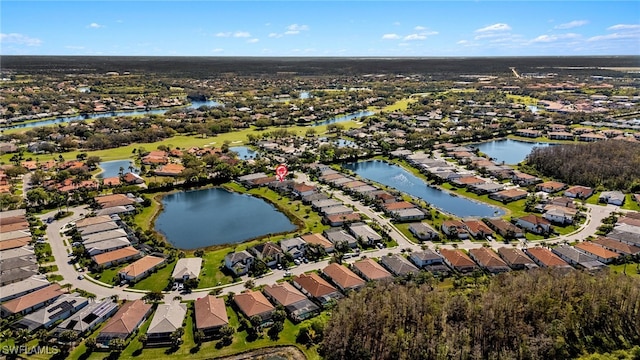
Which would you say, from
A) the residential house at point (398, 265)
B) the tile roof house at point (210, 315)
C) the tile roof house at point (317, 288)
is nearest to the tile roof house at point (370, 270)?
the residential house at point (398, 265)

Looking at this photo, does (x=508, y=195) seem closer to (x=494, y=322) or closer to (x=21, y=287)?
(x=494, y=322)

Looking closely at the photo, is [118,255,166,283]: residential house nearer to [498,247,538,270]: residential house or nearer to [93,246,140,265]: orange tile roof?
[93,246,140,265]: orange tile roof

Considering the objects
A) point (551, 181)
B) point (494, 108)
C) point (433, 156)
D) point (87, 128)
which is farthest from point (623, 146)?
point (87, 128)

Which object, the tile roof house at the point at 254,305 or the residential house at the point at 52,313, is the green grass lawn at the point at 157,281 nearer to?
the residential house at the point at 52,313

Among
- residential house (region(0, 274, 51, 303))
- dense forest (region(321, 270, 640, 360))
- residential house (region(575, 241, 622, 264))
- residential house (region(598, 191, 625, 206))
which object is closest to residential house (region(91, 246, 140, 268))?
residential house (region(0, 274, 51, 303))

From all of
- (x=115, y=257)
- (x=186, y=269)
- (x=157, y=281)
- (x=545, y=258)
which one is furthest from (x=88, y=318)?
(x=545, y=258)

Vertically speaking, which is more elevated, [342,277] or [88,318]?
[342,277]

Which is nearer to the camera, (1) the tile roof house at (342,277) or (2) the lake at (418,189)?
(1) the tile roof house at (342,277)
